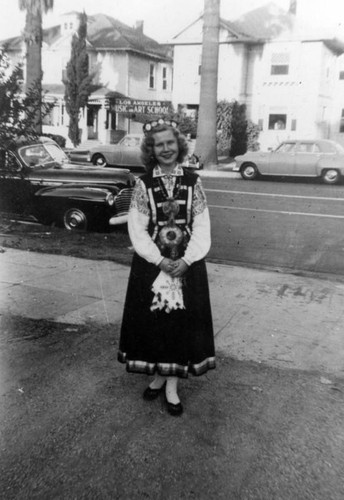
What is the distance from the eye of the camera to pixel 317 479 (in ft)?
9.04

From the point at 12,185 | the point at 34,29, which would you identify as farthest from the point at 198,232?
the point at 34,29

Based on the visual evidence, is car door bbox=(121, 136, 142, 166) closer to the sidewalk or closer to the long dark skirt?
the sidewalk

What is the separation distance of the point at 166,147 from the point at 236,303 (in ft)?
8.56

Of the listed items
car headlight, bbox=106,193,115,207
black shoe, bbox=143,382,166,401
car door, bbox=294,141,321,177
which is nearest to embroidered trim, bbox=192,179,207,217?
black shoe, bbox=143,382,166,401

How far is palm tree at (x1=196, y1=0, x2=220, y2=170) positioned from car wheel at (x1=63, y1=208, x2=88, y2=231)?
14693 mm

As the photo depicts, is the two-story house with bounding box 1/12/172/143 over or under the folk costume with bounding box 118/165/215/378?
over

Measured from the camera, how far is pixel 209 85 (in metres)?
22.5

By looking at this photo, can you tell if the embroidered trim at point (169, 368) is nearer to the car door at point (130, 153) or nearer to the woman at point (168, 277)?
the woman at point (168, 277)

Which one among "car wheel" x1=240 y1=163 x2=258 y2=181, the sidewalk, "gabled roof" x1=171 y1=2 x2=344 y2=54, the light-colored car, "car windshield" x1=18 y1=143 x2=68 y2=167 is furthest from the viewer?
"gabled roof" x1=171 y1=2 x2=344 y2=54

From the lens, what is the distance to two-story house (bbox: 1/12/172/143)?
36.5m

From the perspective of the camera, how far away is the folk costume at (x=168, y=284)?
3346 millimetres

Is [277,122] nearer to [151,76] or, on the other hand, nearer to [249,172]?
[151,76]

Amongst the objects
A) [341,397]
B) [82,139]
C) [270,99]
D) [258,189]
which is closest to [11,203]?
[341,397]

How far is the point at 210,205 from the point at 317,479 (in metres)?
10.6
